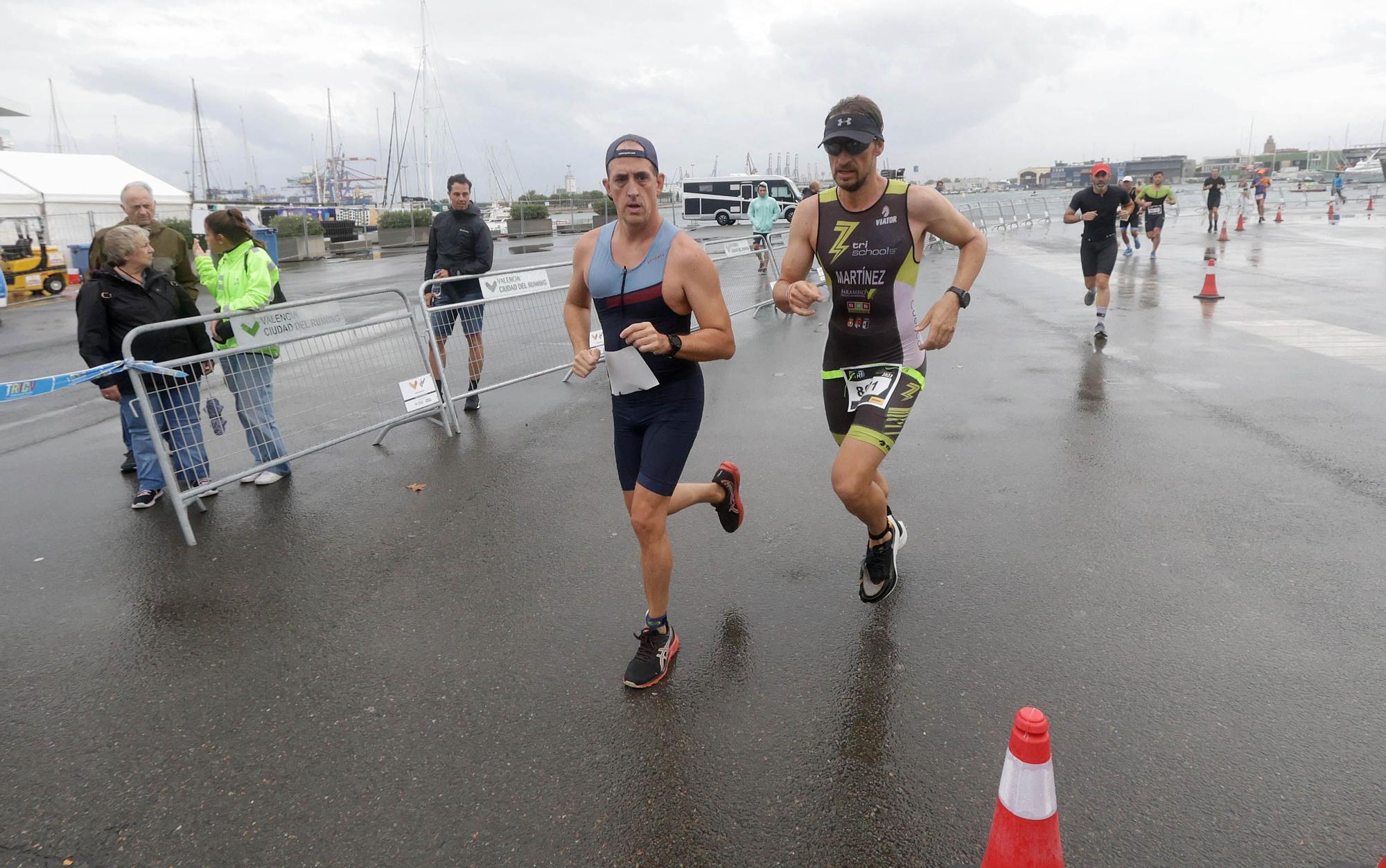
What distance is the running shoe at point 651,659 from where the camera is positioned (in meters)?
3.44

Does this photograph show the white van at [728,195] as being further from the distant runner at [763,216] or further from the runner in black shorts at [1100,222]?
the runner in black shorts at [1100,222]

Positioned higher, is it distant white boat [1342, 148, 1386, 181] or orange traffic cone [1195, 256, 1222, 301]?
distant white boat [1342, 148, 1386, 181]

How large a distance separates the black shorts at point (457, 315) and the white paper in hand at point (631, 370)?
14.4 feet

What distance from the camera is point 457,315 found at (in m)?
7.87

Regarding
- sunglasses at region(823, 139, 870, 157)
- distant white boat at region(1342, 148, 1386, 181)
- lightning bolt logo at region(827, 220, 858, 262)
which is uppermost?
distant white boat at region(1342, 148, 1386, 181)

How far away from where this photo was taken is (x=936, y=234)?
411 cm

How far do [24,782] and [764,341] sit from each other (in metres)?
9.30

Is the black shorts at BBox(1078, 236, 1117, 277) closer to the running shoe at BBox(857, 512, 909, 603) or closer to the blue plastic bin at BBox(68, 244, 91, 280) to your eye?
the running shoe at BBox(857, 512, 909, 603)

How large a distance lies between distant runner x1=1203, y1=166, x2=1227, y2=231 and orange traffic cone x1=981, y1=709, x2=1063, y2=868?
1102 inches

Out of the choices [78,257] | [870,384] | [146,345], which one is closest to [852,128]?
[870,384]

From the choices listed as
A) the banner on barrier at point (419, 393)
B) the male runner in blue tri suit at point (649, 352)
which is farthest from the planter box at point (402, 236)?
the male runner in blue tri suit at point (649, 352)

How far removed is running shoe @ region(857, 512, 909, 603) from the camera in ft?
13.4

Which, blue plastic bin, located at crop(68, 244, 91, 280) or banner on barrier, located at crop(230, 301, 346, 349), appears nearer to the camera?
banner on barrier, located at crop(230, 301, 346, 349)

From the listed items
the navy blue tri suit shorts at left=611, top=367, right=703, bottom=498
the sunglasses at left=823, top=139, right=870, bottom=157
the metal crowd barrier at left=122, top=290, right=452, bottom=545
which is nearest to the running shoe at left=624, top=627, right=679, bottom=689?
the navy blue tri suit shorts at left=611, top=367, right=703, bottom=498
